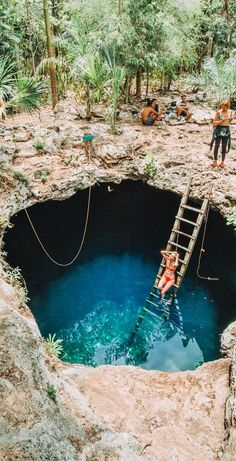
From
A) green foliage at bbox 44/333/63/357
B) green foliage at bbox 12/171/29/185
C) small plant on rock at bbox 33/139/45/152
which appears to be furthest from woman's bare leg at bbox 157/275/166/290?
small plant on rock at bbox 33/139/45/152

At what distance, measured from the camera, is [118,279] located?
10.2m

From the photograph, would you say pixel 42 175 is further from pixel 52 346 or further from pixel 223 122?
pixel 223 122

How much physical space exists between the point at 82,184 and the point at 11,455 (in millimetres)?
6269

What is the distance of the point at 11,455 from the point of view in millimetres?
2881

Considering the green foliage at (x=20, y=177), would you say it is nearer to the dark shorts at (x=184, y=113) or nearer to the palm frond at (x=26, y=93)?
the palm frond at (x=26, y=93)

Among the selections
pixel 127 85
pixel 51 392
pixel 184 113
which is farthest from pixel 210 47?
pixel 51 392

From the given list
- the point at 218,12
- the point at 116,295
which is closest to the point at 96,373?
the point at 116,295

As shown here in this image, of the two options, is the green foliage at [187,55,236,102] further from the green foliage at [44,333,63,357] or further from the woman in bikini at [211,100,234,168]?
the green foliage at [44,333,63,357]

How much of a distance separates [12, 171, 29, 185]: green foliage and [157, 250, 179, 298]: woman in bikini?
347 cm

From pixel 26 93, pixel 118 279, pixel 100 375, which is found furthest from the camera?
pixel 118 279

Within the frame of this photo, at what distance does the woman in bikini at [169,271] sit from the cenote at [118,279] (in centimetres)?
112

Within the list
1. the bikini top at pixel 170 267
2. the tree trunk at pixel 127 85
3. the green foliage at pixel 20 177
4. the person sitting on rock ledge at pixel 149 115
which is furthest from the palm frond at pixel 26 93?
the tree trunk at pixel 127 85

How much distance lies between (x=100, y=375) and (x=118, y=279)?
4.50 m

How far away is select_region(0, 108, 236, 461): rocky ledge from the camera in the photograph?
11.4 ft
